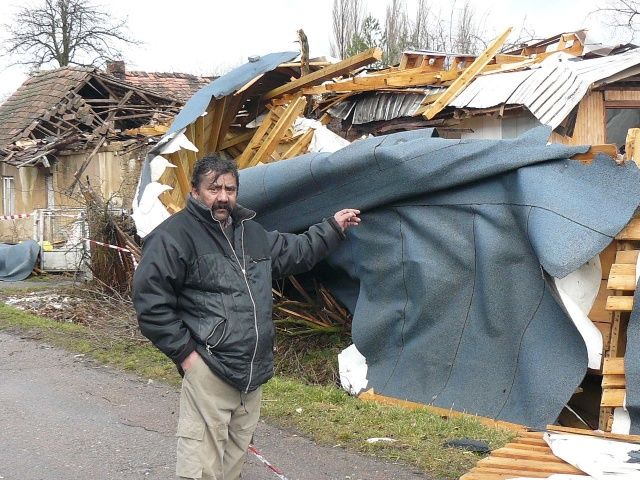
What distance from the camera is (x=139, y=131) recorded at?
13648mm

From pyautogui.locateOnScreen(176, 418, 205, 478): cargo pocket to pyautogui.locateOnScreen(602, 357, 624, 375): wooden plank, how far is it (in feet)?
9.07

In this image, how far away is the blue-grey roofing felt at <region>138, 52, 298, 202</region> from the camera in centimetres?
789

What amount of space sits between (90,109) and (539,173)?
18.2 m

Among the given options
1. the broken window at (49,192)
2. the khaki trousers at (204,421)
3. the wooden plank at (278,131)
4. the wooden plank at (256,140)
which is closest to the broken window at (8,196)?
the broken window at (49,192)

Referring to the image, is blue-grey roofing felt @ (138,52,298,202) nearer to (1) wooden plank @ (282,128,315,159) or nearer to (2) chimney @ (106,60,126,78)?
(1) wooden plank @ (282,128,315,159)

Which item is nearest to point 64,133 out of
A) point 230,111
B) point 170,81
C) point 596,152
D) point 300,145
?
point 170,81

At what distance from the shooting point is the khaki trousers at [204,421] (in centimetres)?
386

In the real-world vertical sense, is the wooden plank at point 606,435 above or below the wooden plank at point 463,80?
below

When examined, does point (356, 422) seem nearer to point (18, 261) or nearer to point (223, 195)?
point (223, 195)

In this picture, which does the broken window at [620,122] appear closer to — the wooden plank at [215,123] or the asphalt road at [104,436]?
the wooden plank at [215,123]

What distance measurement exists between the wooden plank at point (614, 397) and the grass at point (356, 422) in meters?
0.66

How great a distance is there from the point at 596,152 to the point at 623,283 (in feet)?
3.32

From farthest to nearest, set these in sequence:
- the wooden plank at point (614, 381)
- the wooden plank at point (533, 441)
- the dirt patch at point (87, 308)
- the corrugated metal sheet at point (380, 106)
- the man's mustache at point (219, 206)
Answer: the corrugated metal sheet at point (380, 106)
the dirt patch at point (87, 308)
the wooden plank at point (614, 381)
the wooden plank at point (533, 441)
the man's mustache at point (219, 206)

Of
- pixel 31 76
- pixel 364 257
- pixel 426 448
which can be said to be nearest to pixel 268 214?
pixel 364 257
